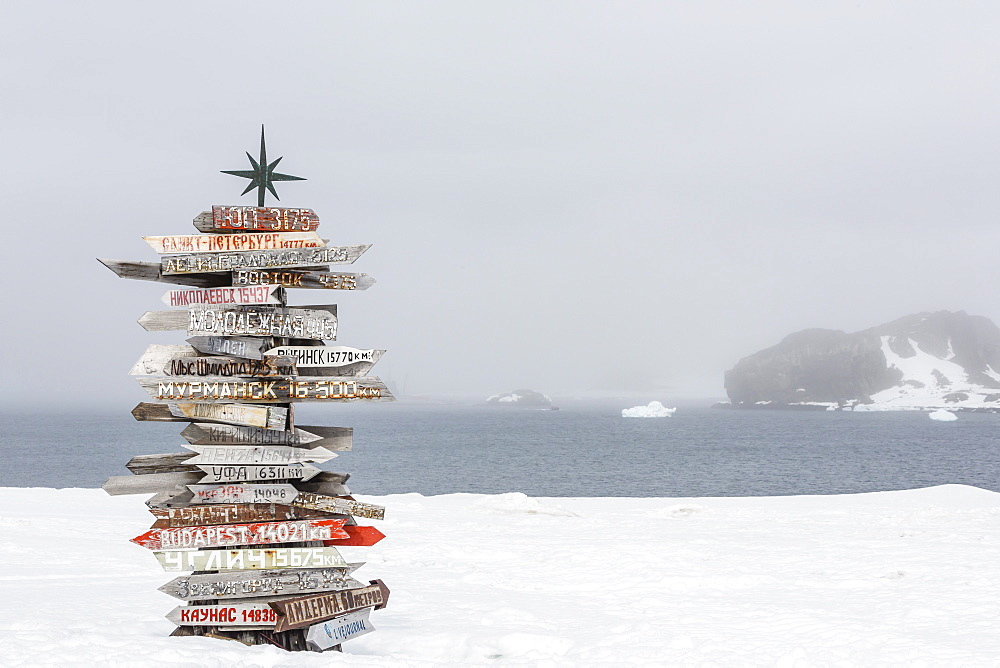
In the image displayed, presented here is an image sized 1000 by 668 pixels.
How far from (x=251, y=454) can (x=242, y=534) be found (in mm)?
812

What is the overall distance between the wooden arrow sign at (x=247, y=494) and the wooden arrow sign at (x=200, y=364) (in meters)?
1.14

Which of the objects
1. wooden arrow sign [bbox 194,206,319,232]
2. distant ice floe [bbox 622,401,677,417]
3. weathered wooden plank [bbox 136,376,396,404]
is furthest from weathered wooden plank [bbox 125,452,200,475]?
distant ice floe [bbox 622,401,677,417]

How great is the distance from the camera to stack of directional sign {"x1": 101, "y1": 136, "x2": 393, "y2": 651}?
825cm

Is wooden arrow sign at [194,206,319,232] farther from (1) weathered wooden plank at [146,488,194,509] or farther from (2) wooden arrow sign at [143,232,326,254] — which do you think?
(1) weathered wooden plank at [146,488,194,509]

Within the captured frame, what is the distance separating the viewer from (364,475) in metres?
63.4

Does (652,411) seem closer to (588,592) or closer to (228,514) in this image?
(588,592)

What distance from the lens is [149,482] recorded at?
8.32 m

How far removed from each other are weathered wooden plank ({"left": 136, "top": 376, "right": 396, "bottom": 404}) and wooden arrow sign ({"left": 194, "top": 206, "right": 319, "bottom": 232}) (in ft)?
5.20

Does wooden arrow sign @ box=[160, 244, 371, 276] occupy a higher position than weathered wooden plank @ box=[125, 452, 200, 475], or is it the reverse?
wooden arrow sign @ box=[160, 244, 371, 276]

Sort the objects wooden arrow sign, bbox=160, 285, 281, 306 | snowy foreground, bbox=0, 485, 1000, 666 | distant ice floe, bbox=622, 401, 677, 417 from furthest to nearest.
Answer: distant ice floe, bbox=622, 401, 677, 417
snowy foreground, bbox=0, 485, 1000, 666
wooden arrow sign, bbox=160, 285, 281, 306

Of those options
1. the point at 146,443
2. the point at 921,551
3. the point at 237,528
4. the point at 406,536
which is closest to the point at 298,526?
the point at 237,528

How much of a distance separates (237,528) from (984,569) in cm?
1306

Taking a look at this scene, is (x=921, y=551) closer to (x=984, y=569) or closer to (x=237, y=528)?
(x=984, y=569)

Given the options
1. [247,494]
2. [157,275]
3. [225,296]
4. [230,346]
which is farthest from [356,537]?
[157,275]
